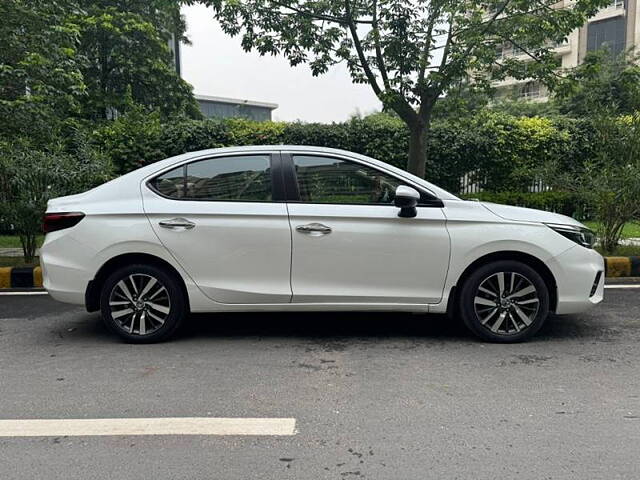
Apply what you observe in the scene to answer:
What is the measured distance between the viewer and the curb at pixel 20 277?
22.2ft

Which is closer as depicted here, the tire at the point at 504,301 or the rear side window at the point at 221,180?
the tire at the point at 504,301

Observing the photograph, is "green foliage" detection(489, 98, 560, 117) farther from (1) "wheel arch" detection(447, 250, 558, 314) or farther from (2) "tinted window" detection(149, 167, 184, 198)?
(2) "tinted window" detection(149, 167, 184, 198)

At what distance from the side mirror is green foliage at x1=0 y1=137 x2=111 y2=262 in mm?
4857

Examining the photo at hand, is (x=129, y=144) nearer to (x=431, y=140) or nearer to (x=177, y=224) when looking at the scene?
(x=431, y=140)

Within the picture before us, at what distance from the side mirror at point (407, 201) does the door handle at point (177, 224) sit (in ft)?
5.34

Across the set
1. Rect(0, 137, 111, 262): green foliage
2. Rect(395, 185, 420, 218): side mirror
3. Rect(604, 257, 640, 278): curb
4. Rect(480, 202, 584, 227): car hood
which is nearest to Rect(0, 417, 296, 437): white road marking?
Rect(395, 185, 420, 218): side mirror

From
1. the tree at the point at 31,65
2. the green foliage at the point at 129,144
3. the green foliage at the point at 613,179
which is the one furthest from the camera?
the green foliage at the point at 129,144

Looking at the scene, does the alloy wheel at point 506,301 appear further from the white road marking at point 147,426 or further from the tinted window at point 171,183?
the tinted window at point 171,183

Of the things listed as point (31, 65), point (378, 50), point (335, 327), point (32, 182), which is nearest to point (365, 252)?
point (335, 327)

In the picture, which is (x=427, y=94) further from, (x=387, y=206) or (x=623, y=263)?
(x=387, y=206)

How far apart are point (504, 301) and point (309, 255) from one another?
1.60m

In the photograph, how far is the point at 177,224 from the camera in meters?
4.29

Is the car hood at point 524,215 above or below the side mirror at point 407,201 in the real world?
below

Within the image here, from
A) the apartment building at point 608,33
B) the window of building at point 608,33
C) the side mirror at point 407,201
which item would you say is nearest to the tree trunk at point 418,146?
the side mirror at point 407,201
